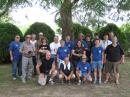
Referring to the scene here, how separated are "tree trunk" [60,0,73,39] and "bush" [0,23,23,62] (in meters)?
4.08

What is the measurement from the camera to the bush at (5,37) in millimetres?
20438

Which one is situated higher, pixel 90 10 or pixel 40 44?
pixel 90 10

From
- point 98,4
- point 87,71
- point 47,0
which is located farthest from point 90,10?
point 87,71

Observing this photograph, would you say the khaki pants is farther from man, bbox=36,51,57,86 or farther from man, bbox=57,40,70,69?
man, bbox=57,40,70,69

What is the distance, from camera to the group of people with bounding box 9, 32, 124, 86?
1455 centimetres

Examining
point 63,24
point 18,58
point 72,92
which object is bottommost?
point 72,92

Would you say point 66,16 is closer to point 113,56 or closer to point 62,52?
point 62,52

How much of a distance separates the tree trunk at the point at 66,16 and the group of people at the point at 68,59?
1.90 m

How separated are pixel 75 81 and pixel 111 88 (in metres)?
1.63

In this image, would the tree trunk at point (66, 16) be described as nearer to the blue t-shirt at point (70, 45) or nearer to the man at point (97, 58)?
the blue t-shirt at point (70, 45)

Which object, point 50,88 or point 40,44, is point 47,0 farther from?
point 50,88

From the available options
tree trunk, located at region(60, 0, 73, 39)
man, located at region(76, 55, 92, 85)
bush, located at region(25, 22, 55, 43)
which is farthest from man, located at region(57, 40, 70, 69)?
Answer: bush, located at region(25, 22, 55, 43)

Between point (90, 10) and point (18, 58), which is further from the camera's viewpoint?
point (90, 10)

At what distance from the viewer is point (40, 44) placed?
15023 millimetres
